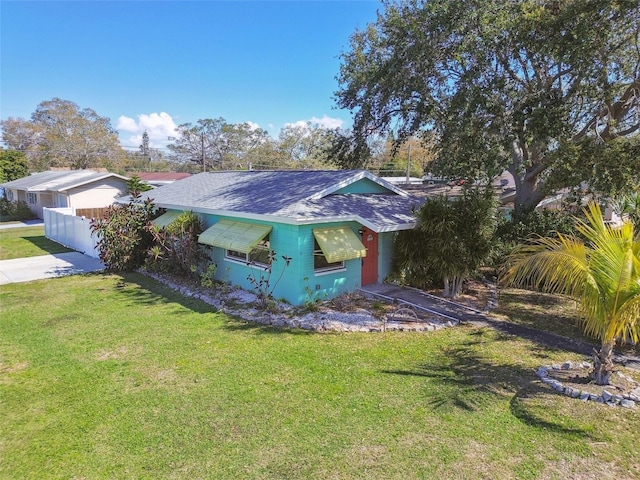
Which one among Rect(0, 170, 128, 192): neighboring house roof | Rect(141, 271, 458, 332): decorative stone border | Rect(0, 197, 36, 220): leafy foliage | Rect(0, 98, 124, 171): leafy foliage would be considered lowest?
Rect(141, 271, 458, 332): decorative stone border

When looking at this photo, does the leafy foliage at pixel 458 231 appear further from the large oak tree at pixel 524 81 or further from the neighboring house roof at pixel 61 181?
the neighboring house roof at pixel 61 181

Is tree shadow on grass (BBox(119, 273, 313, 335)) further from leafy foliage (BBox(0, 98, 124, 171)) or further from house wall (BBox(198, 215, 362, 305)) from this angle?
leafy foliage (BBox(0, 98, 124, 171))

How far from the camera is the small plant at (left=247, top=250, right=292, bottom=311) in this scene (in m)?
12.6

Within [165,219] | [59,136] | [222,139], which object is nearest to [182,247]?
[165,219]

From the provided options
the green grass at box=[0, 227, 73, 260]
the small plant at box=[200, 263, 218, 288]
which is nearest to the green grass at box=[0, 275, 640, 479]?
the small plant at box=[200, 263, 218, 288]

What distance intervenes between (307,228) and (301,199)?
160 cm

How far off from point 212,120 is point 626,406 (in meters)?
73.9

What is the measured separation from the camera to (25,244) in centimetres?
2480

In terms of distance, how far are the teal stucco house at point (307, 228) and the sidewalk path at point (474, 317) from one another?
1.12 metres

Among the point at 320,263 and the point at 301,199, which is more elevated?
the point at 301,199

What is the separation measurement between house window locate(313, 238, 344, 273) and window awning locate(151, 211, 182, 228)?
24.5ft

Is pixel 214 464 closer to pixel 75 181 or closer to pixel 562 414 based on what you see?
pixel 562 414

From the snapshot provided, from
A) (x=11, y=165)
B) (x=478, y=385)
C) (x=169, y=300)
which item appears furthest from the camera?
(x=11, y=165)

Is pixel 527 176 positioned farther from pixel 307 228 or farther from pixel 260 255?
pixel 260 255
